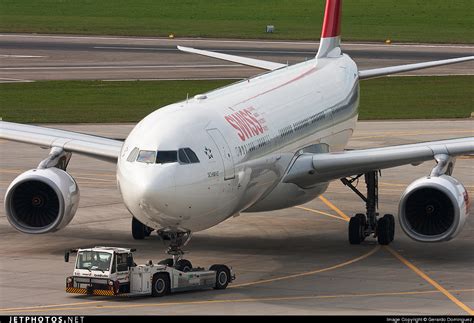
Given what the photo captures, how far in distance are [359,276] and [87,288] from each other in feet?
25.5

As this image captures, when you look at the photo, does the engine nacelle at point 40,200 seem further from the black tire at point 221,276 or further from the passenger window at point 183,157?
the passenger window at point 183,157

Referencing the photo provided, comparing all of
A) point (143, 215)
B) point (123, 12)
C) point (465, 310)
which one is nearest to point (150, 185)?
point (143, 215)

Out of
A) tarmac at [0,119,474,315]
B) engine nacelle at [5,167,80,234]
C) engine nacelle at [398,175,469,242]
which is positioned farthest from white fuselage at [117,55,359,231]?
engine nacelle at [5,167,80,234]

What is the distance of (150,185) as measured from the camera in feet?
100

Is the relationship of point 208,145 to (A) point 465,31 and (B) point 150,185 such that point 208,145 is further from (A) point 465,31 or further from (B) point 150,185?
(A) point 465,31

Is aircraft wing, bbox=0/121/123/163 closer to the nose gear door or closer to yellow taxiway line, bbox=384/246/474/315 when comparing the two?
the nose gear door

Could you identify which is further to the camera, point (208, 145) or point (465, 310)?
point (208, 145)

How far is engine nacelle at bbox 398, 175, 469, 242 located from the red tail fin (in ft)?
48.1

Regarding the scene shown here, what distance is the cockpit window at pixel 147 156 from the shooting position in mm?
31391

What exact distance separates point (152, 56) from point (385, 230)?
66788 mm

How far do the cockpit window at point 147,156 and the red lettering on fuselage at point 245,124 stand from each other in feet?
11.8

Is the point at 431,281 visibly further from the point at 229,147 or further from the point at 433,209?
the point at 229,147

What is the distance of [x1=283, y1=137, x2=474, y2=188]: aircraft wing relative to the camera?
38.0 meters

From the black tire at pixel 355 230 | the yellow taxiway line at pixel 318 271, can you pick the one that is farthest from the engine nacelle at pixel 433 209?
the black tire at pixel 355 230
